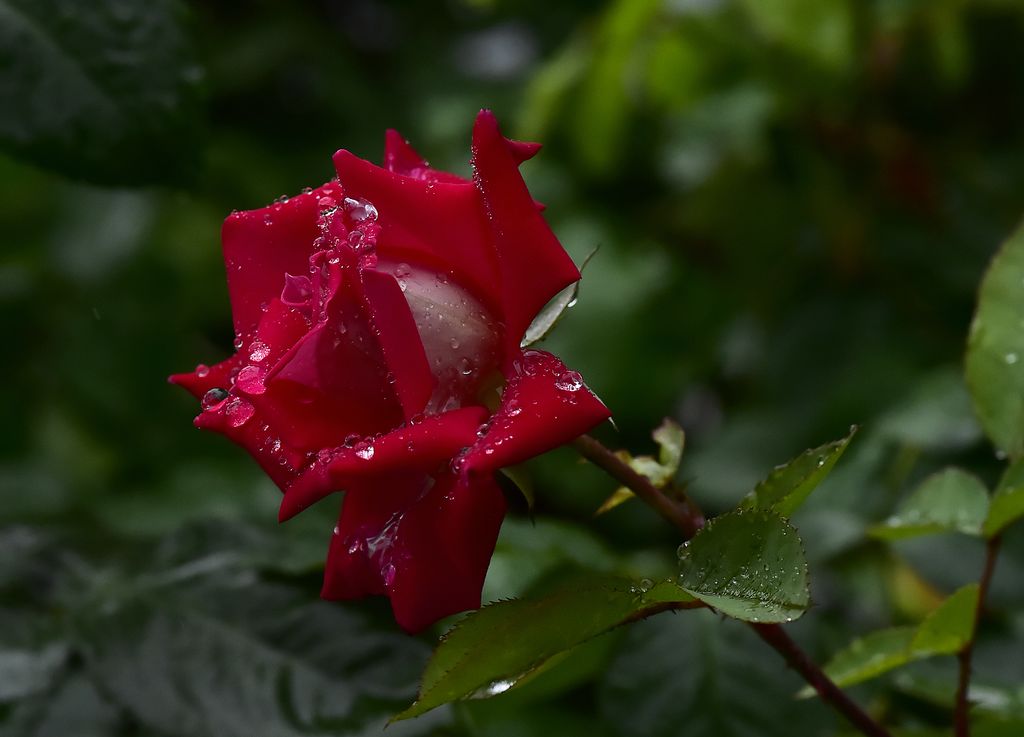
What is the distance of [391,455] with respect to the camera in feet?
1.38

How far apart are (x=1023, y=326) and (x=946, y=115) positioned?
1.04m

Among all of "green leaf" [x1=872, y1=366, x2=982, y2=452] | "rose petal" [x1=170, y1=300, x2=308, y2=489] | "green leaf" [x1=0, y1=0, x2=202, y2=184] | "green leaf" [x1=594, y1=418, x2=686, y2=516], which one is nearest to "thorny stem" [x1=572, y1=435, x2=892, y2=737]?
"green leaf" [x1=594, y1=418, x2=686, y2=516]

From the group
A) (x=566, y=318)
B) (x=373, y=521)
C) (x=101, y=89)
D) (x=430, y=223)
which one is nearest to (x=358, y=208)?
(x=430, y=223)

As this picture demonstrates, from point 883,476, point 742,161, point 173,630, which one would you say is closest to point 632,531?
point 883,476

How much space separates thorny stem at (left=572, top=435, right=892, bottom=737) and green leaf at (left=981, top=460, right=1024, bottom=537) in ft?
0.41

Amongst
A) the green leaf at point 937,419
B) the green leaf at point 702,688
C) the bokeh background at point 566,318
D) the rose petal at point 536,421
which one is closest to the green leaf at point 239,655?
the bokeh background at point 566,318

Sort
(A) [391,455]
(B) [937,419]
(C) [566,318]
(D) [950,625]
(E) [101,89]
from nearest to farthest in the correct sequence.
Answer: (A) [391,455], (D) [950,625], (E) [101,89], (B) [937,419], (C) [566,318]

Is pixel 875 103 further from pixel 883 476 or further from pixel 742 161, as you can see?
pixel 883 476

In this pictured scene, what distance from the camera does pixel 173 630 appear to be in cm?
70

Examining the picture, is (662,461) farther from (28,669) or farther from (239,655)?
(28,669)

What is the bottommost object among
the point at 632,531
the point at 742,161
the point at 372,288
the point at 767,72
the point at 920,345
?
the point at 632,531

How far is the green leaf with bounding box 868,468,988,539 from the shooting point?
1.92 ft

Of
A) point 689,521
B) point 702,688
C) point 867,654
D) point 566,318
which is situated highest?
point 689,521

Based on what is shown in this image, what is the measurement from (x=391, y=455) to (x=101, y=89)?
1.25 feet
